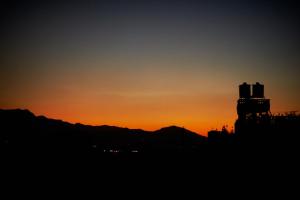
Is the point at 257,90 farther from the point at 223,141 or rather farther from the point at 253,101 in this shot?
the point at 223,141

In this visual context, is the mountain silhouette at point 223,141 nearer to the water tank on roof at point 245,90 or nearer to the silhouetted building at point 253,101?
the silhouetted building at point 253,101

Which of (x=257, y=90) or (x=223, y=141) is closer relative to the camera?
(x=257, y=90)

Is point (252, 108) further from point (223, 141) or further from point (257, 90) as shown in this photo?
point (223, 141)

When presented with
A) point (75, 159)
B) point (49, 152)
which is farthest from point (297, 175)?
point (49, 152)

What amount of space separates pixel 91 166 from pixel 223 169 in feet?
37.6

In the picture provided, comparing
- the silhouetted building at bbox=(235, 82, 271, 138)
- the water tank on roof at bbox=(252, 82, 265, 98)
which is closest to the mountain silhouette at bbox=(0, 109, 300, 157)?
the silhouetted building at bbox=(235, 82, 271, 138)

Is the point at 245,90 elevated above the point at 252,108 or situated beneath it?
elevated above

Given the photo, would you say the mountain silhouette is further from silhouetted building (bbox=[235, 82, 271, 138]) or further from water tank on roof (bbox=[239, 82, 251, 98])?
water tank on roof (bbox=[239, 82, 251, 98])

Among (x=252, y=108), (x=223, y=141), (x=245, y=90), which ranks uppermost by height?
(x=245, y=90)

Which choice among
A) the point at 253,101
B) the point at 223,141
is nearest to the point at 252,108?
the point at 253,101

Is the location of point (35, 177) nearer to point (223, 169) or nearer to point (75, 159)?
point (75, 159)

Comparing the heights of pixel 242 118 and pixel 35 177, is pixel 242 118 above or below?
above

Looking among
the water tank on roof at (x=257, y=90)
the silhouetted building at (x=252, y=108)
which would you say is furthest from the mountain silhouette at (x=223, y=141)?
the water tank on roof at (x=257, y=90)

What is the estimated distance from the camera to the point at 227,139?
43.3 meters
